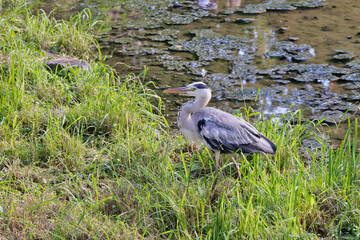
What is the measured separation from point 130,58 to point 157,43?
660 mm

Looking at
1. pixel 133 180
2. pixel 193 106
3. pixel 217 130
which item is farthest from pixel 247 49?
pixel 133 180

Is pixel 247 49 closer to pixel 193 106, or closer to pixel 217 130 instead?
pixel 193 106

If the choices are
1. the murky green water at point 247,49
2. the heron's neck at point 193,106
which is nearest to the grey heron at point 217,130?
the heron's neck at point 193,106

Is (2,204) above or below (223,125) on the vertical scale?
below

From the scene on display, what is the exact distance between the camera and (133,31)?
298 inches

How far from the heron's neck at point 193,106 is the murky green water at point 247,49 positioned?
3.58 ft

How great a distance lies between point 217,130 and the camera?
11.8ft

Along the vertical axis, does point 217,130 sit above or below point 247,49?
above

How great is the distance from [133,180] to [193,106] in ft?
2.58

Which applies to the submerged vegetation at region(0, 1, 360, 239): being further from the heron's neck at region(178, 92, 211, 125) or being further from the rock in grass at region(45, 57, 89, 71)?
the rock in grass at region(45, 57, 89, 71)

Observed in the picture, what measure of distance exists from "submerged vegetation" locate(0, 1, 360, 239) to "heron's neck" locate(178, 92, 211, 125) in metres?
0.33

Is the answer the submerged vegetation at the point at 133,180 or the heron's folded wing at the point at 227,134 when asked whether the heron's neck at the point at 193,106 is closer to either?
the heron's folded wing at the point at 227,134

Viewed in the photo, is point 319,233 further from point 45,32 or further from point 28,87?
point 45,32

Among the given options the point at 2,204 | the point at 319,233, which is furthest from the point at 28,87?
the point at 319,233
